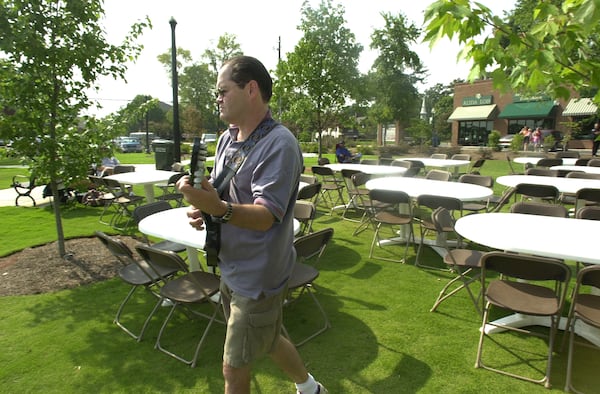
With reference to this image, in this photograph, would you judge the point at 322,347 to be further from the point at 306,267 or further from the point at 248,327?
the point at 248,327

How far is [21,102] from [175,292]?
123 inches

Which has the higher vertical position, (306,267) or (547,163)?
(547,163)

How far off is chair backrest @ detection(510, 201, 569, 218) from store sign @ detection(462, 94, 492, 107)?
35.8 meters

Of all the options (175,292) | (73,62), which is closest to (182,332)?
(175,292)

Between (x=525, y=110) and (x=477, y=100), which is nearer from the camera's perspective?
(x=525, y=110)

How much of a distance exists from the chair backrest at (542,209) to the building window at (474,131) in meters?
33.8

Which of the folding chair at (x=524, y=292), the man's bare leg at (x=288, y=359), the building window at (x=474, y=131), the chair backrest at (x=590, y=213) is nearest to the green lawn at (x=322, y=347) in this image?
the folding chair at (x=524, y=292)

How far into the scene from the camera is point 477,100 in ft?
118

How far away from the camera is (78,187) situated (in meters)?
5.14

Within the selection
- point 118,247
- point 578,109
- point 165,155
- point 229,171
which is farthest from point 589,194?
point 578,109

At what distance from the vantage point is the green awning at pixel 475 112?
34.1 metres

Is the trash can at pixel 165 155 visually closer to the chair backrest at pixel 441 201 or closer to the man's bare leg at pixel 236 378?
the chair backrest at pixel 441 201

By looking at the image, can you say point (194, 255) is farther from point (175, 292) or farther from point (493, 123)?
point (493, 123)

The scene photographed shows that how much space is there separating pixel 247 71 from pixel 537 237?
8.70 feet
